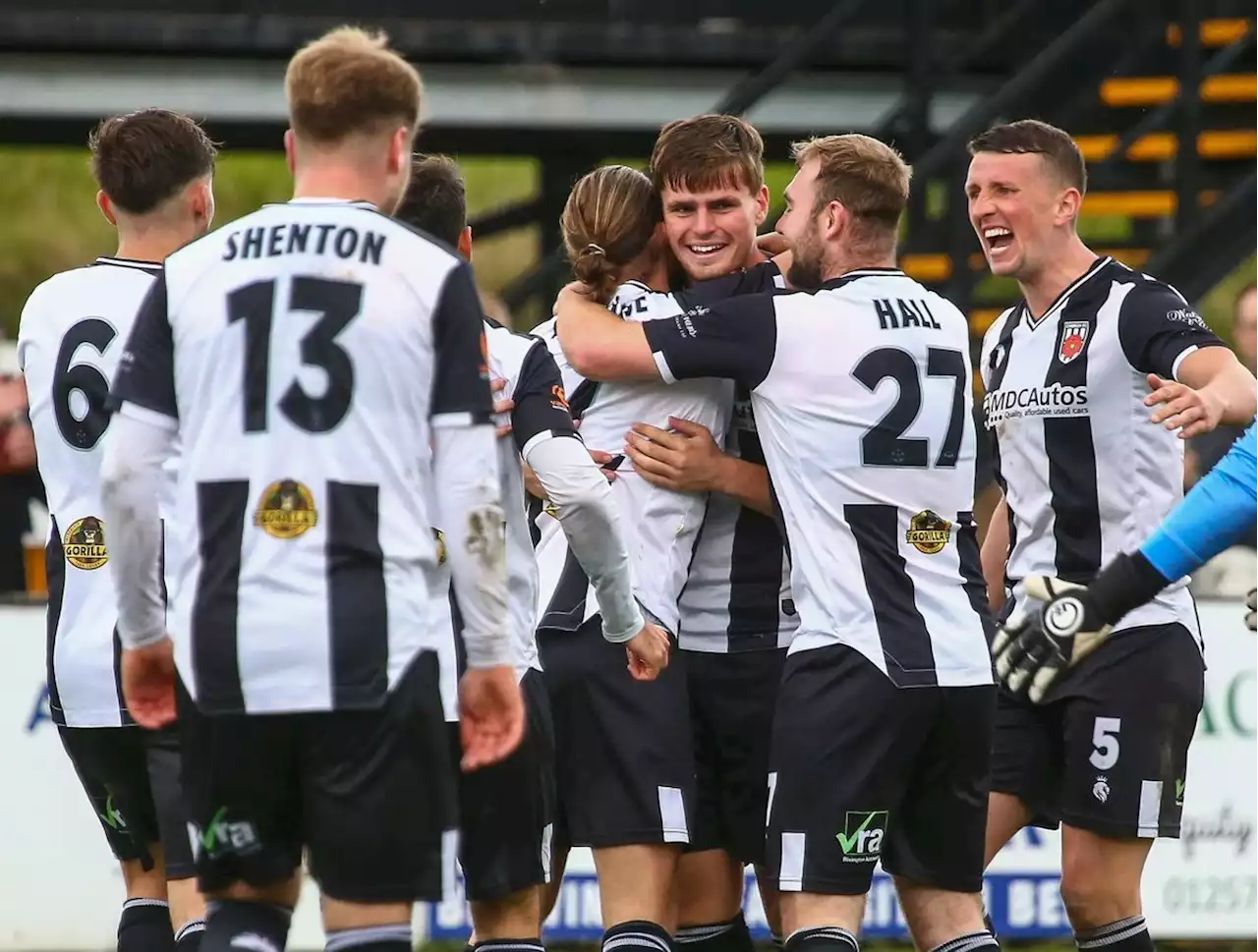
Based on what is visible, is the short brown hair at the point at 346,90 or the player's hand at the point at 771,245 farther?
the player's hand at the point at 771,245

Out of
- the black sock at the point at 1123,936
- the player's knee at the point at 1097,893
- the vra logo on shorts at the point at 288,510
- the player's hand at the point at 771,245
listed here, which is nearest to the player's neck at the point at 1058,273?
the player's hand at the point at 771,245

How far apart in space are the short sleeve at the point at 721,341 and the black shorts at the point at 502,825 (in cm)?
91

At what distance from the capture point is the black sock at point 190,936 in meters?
5.11

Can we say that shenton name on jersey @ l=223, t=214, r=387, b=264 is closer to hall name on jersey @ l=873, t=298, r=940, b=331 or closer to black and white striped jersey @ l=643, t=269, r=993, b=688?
black and white striped jersey @ l=643, t=269, r=993, b=688

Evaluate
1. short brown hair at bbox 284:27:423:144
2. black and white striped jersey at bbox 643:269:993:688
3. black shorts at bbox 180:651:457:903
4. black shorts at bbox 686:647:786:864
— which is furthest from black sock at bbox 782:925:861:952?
short brown hair at bbox 284:27:423:144

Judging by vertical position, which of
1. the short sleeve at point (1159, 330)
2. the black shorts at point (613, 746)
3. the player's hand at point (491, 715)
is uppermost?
the short sleeve at point (1159, 330)

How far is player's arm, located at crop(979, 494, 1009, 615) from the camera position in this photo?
5.91 meters

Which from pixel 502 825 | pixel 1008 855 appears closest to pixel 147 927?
pixel 502 825

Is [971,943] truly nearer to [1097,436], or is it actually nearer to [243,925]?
[1097,436]

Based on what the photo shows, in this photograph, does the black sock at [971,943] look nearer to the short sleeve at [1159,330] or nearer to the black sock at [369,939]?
the short sleeve at [1159,330]

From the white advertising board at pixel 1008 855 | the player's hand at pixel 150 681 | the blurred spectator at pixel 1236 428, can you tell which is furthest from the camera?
the blurred spectator at pixel 1236 428

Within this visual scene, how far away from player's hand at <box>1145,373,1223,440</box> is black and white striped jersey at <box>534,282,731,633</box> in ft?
3.78

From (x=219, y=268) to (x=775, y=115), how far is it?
7.30m

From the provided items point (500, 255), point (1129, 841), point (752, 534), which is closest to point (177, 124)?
point (752, 534)
